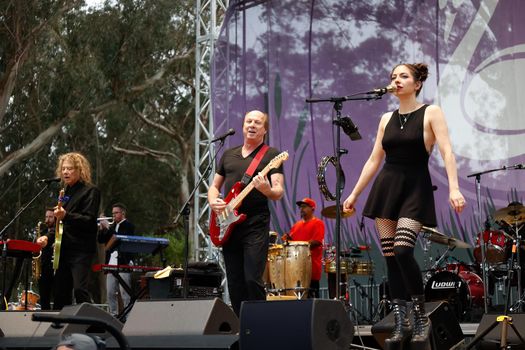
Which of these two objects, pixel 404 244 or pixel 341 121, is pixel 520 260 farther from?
pixel 404 244

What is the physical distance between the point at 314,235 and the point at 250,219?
234 inches

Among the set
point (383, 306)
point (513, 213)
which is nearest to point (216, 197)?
point (513, 213)

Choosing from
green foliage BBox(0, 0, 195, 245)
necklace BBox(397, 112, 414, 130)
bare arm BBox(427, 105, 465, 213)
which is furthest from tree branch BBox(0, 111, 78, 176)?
bare arm BBox(427, 105, 465, 213)

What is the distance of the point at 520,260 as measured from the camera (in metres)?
10.5

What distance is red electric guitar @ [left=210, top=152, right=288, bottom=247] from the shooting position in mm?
5957

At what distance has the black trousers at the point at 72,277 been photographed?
7211 mm

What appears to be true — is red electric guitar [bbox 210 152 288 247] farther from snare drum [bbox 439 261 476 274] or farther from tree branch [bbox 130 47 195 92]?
tree branch [bbox 130 47 195 92]

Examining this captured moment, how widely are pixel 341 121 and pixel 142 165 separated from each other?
24.0m

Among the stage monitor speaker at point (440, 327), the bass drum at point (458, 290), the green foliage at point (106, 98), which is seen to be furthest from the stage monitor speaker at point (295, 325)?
the green foliage at point (106, 98)

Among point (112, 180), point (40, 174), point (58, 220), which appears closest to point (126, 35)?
point (40, 174)

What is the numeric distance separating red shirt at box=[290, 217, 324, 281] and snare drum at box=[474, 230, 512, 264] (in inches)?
86.7

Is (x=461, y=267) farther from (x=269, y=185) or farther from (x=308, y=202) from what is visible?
(x=269, y=185)

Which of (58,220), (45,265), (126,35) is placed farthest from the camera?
(126,35)

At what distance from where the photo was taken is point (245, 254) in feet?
19.5
